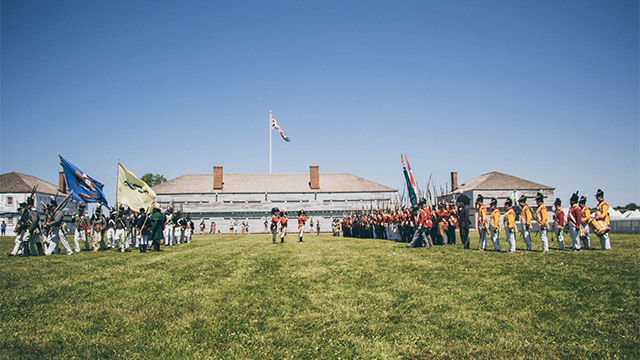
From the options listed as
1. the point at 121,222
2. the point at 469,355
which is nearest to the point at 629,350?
the point at 469,355

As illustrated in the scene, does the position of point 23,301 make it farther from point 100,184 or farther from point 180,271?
point 100,184

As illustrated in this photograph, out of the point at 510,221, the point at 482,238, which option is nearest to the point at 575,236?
the point at 510,221

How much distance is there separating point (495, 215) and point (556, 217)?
312 centimetres

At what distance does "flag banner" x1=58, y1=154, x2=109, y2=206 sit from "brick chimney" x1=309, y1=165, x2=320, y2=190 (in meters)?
45.9

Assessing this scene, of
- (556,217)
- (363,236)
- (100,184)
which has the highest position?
(100,184)

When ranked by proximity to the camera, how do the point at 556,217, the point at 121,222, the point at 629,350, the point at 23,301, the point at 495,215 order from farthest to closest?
the point at 121,222, the point at 556,217, the point at 495,215, the point at 23,301, the point at 629,350

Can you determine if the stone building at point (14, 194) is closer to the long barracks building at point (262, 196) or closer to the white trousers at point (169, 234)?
the long barracks building at point (262, 196)

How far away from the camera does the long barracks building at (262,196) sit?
57844 mm

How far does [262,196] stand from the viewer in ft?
198

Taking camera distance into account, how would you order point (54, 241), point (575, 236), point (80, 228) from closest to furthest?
point (575, 236) < point (54, 241) < point (80, 228)

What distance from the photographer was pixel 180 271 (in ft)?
35.3

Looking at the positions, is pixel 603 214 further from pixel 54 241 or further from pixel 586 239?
pixel 54 241

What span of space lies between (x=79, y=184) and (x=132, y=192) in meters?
2.26

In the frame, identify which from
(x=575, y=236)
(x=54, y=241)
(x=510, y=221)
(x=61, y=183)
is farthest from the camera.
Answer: (x=61, y=183)
